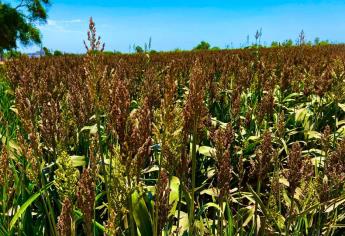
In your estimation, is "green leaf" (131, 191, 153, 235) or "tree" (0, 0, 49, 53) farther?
"tree" (0, 0, 49, 53)

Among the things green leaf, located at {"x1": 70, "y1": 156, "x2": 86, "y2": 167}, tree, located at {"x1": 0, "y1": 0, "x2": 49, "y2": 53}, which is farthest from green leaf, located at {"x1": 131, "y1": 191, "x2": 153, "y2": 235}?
tree, located at {"x1": 0, "y1": 0, "x2": 49, "y2": 53}

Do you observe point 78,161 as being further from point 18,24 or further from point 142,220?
point 18,24

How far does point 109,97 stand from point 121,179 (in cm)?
32

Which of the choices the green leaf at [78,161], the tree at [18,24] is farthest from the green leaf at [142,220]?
the tree at [18,24]

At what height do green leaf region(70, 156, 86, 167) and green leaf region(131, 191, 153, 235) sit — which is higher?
green leaf region(70, 156, 86, 167)

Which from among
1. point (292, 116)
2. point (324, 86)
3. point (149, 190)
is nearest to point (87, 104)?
point (149, 190)

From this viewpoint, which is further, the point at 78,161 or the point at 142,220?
the point at 78,161

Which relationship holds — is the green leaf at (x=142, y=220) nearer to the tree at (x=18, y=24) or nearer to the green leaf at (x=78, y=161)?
the green leaf at (x=78, y=161)

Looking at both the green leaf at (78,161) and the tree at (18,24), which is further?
the tree at (18,24)

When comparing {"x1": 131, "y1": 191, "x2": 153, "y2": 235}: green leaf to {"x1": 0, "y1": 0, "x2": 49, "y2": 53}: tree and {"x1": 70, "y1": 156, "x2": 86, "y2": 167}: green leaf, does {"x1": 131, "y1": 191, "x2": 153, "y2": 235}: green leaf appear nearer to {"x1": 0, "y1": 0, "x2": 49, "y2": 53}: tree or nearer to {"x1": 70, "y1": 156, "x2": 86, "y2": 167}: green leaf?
{"x1": 70, "y1": 156, "x2": 86, "y2": 167}: green leaf

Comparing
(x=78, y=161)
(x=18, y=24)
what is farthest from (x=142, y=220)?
(x=18, y=24)

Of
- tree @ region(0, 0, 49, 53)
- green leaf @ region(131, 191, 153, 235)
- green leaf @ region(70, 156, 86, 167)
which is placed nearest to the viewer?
green leaf @ region(131, 191, 153, 235)

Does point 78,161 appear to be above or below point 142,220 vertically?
above

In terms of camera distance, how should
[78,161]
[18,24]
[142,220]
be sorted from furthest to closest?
[18,24]
[78,161]
[142,220]
